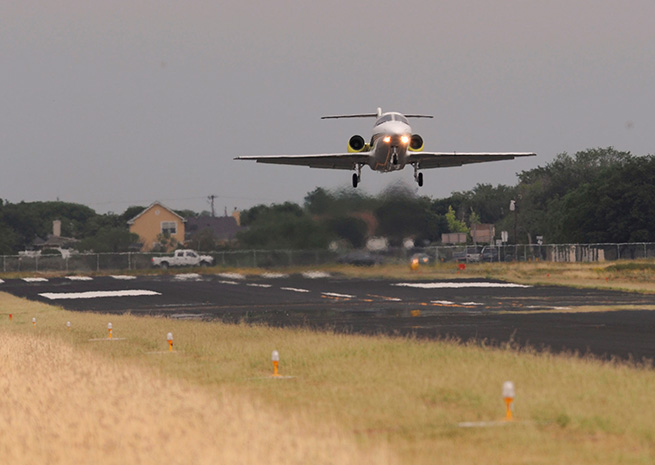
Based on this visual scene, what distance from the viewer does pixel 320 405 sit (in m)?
15.1

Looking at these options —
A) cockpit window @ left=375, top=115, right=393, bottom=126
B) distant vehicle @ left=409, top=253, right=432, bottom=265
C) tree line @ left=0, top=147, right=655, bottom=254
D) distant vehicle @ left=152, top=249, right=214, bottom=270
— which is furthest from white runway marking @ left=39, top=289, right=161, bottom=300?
distant vehicle @ left=152, top=249, right=214, bottom=270

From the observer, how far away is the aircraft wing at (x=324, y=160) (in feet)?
154

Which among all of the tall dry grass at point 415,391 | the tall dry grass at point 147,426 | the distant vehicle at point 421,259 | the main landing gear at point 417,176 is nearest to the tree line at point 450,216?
the distant vehicle at point 421,259

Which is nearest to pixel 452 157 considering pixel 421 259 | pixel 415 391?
pixel 421 259

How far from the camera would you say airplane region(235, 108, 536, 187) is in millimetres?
41188

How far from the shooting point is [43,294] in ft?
201

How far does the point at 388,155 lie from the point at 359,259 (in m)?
30.8

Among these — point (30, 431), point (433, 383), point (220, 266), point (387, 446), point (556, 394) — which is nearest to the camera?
point (387, 446)

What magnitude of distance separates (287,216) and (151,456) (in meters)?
59.3

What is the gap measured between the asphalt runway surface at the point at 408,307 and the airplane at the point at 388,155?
6879 mm

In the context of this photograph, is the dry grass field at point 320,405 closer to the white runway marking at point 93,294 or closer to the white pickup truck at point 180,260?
the white runway marking at point 93,294

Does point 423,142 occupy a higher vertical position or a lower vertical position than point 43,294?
higher

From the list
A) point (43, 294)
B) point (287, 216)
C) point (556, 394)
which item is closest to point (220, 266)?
point (287, 216)

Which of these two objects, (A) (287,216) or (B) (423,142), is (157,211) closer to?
(A) (287,216)
